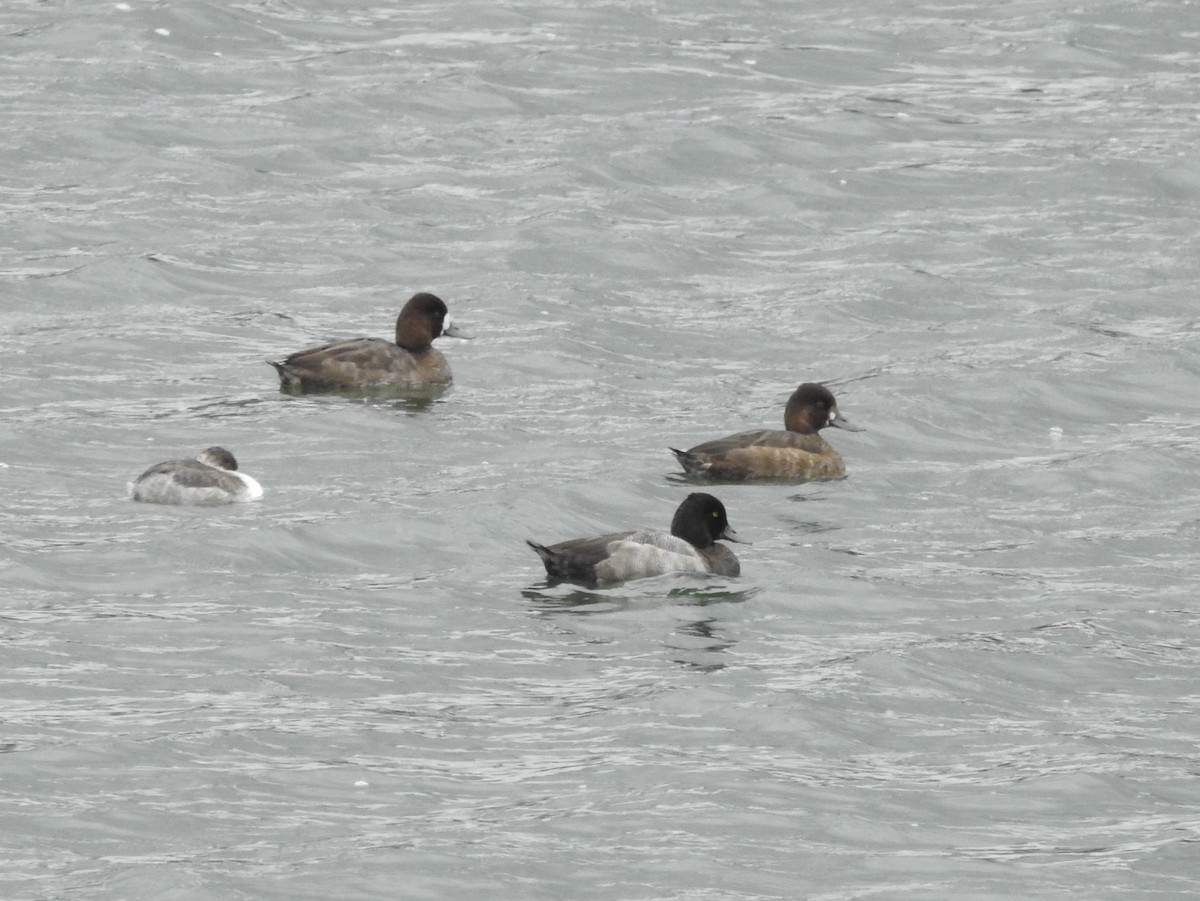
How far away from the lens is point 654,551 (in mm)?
17672

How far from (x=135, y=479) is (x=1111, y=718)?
6983mm

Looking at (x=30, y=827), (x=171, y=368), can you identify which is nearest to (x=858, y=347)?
(x=171, y=368)

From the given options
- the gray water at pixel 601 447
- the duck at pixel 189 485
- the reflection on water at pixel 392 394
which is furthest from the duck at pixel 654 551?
the reflection on water at pixel 392 394

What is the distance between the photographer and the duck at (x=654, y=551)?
56.8 ft

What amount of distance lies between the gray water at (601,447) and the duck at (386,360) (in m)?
0.26

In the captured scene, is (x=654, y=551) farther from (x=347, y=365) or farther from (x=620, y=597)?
(x=347, y=365)

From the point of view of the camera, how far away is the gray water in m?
13.6

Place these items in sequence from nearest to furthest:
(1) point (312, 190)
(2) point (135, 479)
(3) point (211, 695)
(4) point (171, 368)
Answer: (3) point (211, 695) → (2) point (135, 479) → (4) point (171, 368) → (1) point (312, 190)

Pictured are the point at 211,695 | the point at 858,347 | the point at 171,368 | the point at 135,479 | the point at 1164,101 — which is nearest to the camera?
the point at 211,695

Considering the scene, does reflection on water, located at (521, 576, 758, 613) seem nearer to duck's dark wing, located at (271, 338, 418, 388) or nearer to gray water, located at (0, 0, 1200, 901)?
gray water, located at (0, 0, 1200, 901)

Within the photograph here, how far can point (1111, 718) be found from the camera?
15359 mm

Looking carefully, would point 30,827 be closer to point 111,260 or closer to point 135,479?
point 135,479

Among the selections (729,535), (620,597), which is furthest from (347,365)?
(620,597)

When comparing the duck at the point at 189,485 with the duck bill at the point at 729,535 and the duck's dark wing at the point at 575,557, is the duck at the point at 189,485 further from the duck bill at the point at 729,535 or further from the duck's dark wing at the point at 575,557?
the duck bill at the point at 729,535
